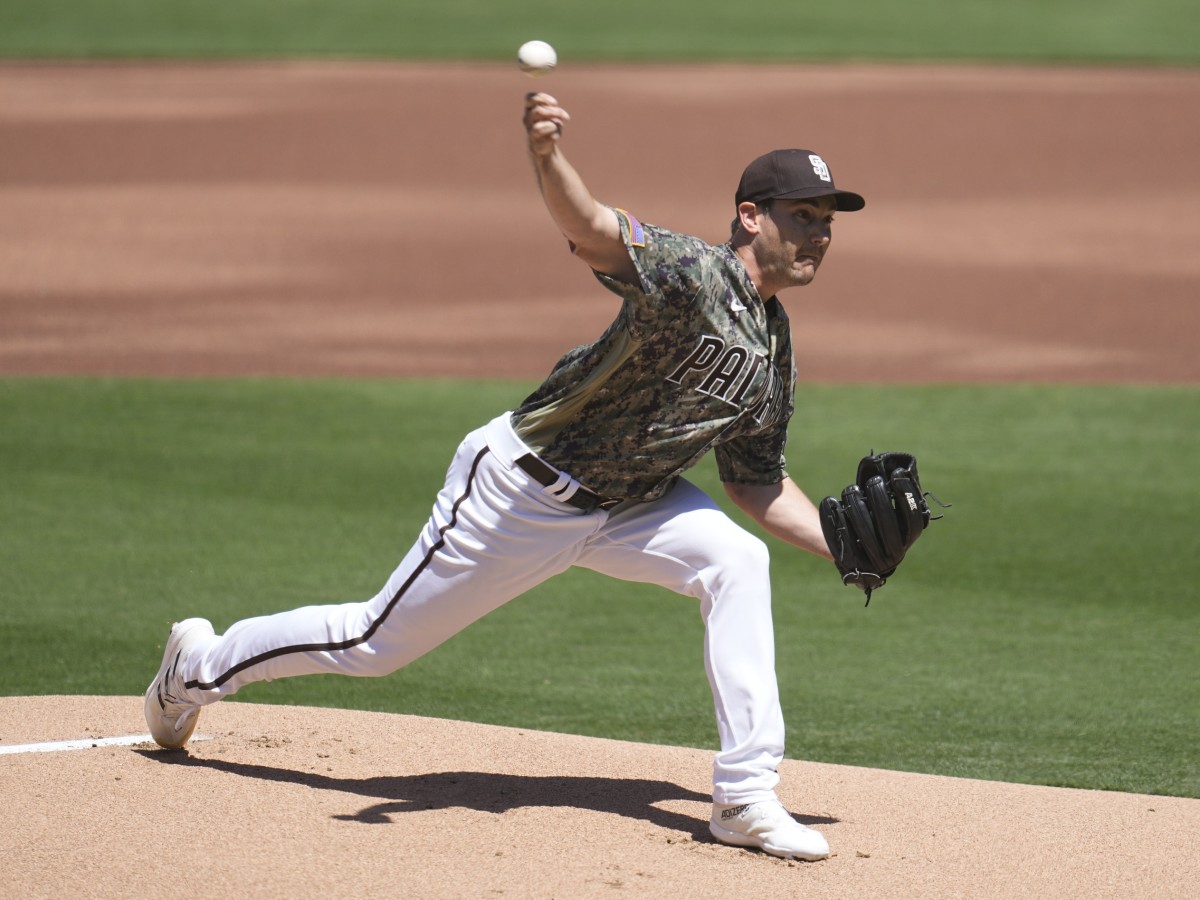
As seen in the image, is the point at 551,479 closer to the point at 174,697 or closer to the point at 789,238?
the point at 789,238

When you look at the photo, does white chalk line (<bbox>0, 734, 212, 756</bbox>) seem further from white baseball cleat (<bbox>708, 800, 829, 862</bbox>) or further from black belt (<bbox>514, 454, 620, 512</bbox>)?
white baseball cleat (<bbox>708, 800, 829, 862</bbox>)

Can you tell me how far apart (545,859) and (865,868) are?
778mm

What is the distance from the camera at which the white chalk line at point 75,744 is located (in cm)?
473

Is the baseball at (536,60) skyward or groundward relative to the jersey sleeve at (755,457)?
skyward

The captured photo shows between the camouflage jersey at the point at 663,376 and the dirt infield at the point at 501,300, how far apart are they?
0.96m

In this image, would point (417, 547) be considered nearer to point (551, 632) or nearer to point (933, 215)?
point (551, 632)

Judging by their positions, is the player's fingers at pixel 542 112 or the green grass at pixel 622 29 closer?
the player's fingers at pixel 542 112

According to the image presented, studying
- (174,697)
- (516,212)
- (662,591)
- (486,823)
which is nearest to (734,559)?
(486,823)

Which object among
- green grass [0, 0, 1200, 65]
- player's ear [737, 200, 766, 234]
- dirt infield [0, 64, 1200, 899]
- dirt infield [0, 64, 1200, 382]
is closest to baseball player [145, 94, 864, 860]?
player's ear [737, 200, 766, 234]

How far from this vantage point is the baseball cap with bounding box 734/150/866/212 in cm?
411

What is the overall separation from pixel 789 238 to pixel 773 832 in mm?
1448

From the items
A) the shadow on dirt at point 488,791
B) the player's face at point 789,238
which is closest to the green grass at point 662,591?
the shadow on dirt at point 488,791

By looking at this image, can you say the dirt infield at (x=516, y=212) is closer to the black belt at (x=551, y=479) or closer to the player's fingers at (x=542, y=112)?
the black belt at (x=551, y=479)

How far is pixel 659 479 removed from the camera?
427 centimetres
